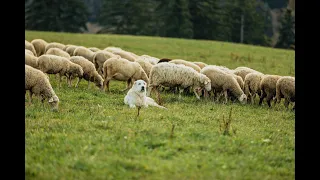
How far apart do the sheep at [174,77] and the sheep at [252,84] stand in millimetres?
2106

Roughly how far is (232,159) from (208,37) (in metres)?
56.9

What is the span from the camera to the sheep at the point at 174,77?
1540 centimetres

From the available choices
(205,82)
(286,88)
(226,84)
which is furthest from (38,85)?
(286,88)

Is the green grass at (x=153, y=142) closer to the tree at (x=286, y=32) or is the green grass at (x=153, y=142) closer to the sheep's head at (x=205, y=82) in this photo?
the sheep's head at (x=205, y=82)

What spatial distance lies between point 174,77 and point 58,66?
470 cm

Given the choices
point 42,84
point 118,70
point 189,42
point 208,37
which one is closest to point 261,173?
point 42,84

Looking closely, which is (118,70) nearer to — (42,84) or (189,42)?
(42,84)

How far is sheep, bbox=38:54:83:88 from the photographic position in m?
16.8

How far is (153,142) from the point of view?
8453 millimetres

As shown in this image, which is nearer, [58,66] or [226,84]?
[226,84]

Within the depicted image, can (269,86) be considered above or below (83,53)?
below

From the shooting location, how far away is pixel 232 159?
7902mm

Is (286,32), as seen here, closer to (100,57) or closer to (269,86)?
(100,57)

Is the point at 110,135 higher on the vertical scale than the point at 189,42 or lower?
lower
